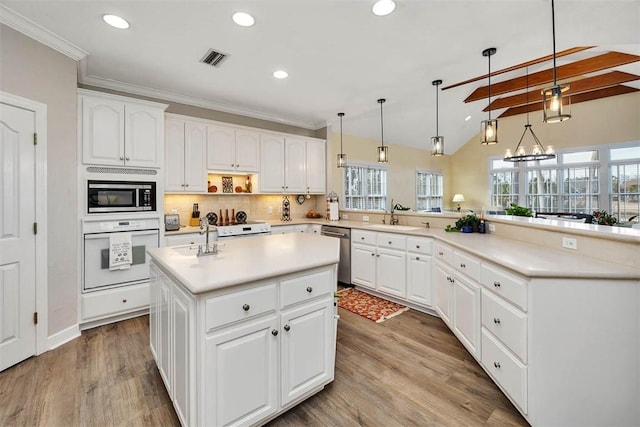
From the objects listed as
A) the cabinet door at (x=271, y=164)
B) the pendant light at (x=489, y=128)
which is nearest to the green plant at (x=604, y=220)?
the pendant light at (x=489, y=128)

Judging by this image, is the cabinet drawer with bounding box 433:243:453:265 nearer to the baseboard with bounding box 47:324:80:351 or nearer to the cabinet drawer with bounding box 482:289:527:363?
the cabinet drawer with bounding box 482:289:527:363

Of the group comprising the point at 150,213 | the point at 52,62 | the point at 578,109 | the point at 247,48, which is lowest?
the point at 150,213

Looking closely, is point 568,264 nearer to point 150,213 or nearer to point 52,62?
point 150,213

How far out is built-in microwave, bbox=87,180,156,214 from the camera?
2.92 m

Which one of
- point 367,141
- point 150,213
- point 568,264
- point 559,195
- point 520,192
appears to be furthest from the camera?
point 520,192

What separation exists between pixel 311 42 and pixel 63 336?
3.57 meters

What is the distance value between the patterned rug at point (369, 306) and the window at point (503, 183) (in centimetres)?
633

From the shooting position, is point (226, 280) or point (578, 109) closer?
point (226, 280)

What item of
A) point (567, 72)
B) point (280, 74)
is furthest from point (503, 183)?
point (280, 74)

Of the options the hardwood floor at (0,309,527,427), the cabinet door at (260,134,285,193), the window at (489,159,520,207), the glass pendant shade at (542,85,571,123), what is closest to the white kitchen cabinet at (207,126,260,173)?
the cabinet door at (260,134,285,193)

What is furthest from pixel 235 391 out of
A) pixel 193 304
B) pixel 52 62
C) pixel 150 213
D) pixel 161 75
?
pixel 161 75

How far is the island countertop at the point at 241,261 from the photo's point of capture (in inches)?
56.0

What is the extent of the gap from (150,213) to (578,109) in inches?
351

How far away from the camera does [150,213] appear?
327 centimetres
